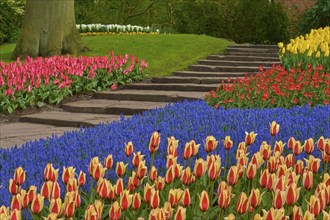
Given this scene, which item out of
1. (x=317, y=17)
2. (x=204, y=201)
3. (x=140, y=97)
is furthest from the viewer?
(x=317, y=17)

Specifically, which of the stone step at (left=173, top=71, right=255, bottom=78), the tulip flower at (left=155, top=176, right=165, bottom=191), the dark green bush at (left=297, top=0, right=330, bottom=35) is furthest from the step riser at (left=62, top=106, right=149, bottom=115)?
the dark green bush at (left=297, top=0, right=330, bottom=35)

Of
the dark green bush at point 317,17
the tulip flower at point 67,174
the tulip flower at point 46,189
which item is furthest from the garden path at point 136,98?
the tulip flower at point 46,189

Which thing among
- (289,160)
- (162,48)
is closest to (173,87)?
(162,48)

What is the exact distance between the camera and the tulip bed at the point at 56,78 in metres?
11.2

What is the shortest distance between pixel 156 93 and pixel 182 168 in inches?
298

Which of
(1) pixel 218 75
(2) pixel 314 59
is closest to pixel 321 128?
(2) pixel 314 59

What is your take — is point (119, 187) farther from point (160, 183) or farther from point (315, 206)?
point (315, 206)

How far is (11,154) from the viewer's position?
5.41 m

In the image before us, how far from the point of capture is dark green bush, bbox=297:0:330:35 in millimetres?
18359

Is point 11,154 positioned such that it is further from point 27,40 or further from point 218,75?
point 27,40

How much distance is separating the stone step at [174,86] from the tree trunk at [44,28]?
2.81 metres

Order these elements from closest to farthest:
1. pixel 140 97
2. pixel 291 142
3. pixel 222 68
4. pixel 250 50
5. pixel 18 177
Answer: pixel 18 177
pixel 291 142
pixel 140 97
pixel 222 68
pixel 250 50

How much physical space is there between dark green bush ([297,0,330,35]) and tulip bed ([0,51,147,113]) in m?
6.80

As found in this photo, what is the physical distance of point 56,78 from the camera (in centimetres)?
1232
